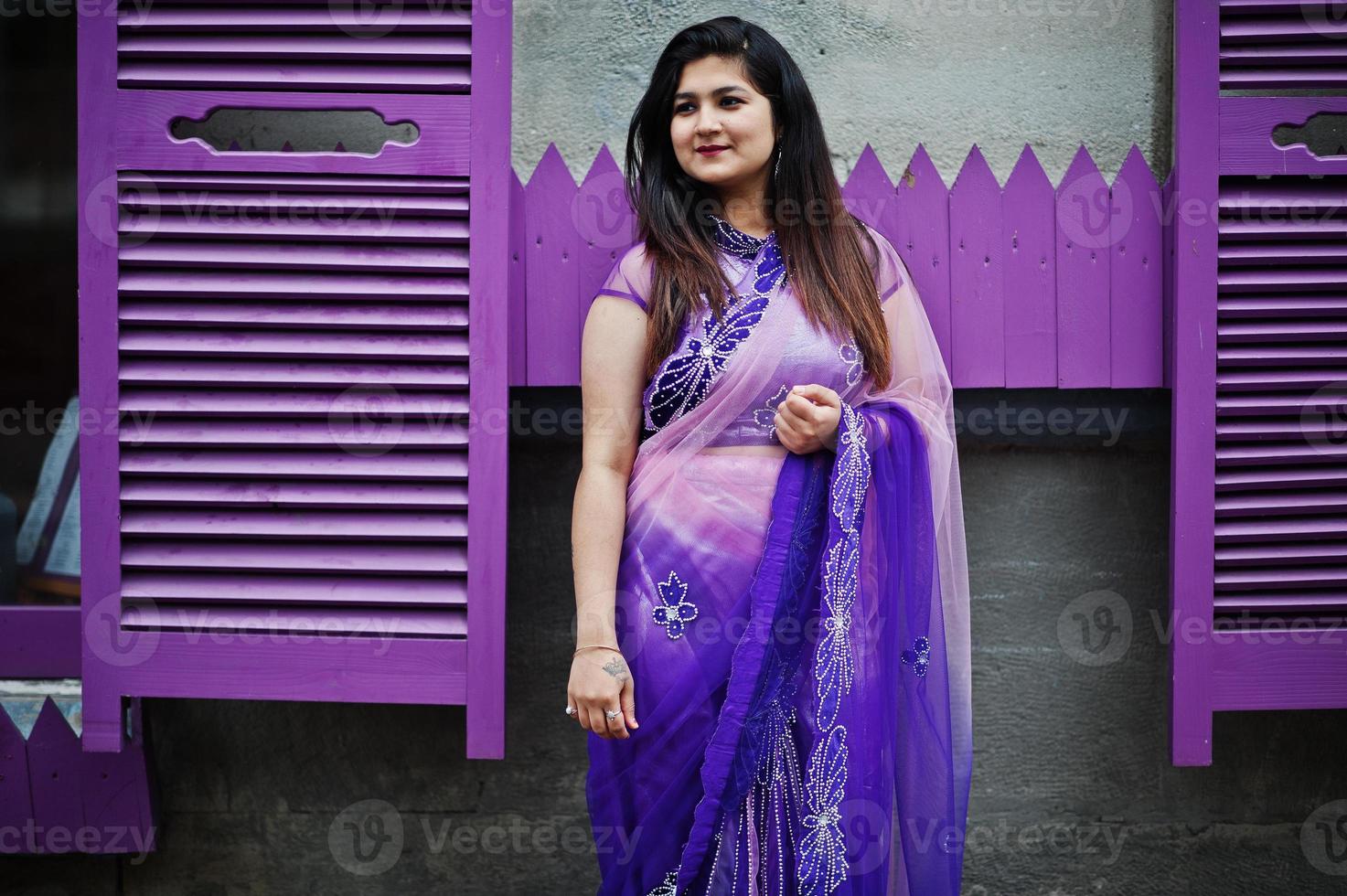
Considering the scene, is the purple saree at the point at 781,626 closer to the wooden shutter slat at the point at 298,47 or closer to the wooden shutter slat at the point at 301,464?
the wooden shutter slat at the point at 301,464

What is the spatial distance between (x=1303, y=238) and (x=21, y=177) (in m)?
3.50

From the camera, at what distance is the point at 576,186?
2.60 metres

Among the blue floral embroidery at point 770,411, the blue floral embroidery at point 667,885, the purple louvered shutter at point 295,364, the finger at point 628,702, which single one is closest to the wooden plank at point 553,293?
the purple louvered shutter at point 295,364

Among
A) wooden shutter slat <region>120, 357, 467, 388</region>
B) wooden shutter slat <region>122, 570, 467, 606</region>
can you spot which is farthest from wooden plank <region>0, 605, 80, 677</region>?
wooden shutter slat <region>120, 357, 467, 388</region>

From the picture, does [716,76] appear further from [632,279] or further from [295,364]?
[295,364]

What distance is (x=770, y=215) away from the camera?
2.28 m

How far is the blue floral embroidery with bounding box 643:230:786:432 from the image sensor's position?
2.13 meters

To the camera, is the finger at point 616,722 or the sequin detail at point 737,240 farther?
the sequin detail at point 737,240

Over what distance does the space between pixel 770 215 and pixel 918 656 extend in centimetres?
89

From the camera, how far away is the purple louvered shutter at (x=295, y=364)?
2.40 meters

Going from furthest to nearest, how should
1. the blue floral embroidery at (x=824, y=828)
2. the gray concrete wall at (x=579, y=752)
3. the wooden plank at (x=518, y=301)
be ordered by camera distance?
the gray concrete wall at (x=579, y=752)
the wooden plank at (x=518, y=301)
the blue floral embroidery at (x=824, y=828)

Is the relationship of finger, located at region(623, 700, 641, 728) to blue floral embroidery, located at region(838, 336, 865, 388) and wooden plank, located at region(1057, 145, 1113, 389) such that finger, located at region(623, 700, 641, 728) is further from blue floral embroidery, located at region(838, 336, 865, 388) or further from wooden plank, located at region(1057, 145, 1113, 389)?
wooden plank, located at region(1057, 145, 1113, 389)

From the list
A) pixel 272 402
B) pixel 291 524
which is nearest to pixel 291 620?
pixel 291 524

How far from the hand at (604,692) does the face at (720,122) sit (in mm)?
917
